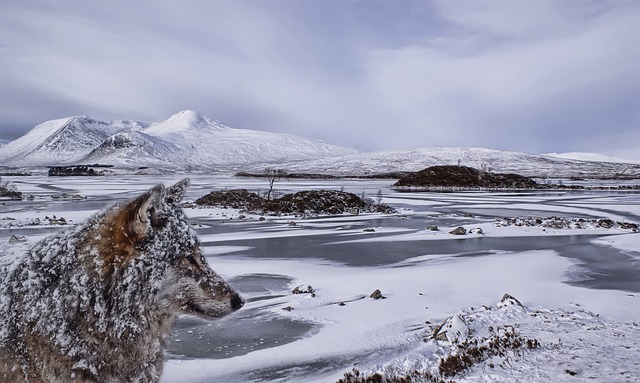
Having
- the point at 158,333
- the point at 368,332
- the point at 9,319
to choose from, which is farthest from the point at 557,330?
the point at 9,319

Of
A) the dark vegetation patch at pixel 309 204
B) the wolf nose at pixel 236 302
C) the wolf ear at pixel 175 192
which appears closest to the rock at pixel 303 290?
the wolf nose at pixel 236 302

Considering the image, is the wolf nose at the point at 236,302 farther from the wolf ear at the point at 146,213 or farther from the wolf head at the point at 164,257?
the wolf ear at the point at 146,213

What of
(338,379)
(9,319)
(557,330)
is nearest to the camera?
(9,319)

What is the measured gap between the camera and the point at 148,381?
2977mm

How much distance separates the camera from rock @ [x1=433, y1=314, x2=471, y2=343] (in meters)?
7.78

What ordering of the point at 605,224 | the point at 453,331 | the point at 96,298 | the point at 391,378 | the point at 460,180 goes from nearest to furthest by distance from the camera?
the point at 96,298 < the point at 391,378 < the point at 453,331 < the point at 605,224 < the point at 460,180

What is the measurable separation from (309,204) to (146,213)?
31874 mm

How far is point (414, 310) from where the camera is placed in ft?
32.5

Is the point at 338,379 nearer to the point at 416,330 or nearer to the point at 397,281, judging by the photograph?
the point at 416,330

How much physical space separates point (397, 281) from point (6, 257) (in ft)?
35.0

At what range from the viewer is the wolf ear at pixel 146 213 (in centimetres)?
277

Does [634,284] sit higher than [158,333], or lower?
lower

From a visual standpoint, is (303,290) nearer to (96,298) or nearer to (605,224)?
(96,298)

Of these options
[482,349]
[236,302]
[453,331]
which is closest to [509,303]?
[453,331]
